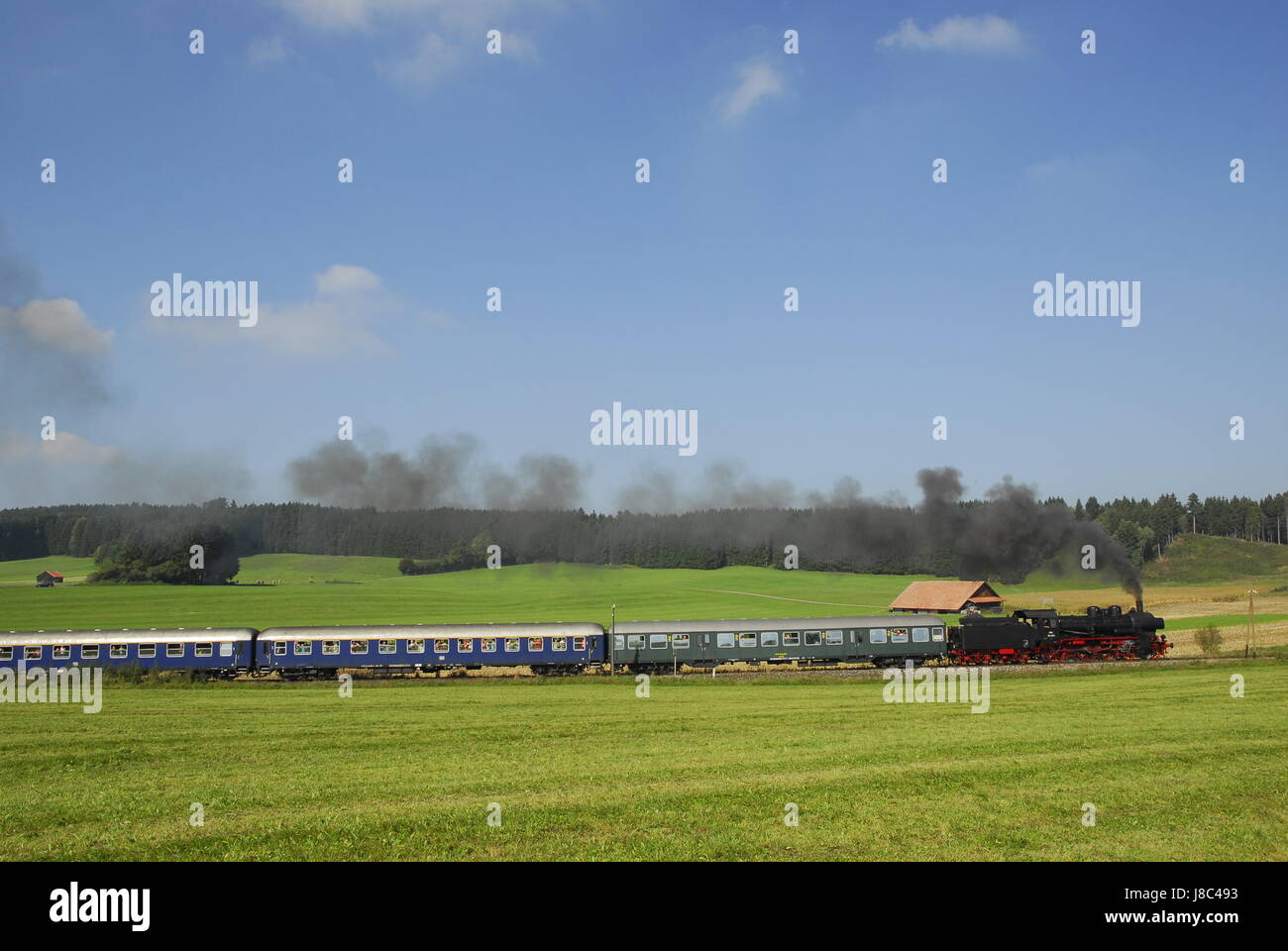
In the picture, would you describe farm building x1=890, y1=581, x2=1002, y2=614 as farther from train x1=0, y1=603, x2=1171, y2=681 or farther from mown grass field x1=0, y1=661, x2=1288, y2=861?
mown grass field x1=0, y1=661, x2=1288, y2=861

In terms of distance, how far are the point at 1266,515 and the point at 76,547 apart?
777 ft

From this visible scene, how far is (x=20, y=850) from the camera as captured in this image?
591 inches

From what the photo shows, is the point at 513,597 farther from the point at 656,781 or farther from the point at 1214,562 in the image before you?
the point at 1214,562

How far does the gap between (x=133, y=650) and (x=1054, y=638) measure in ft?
176

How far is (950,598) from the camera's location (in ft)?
295

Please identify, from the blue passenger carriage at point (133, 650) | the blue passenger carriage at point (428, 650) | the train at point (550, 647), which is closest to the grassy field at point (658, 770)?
the blue passenger carriage at point (428, 650)

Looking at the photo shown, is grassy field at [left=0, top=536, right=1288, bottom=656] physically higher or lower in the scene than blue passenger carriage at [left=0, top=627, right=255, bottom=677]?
lower

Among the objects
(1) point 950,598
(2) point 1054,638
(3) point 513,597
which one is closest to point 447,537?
(3) point 513,597

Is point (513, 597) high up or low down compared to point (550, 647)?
down

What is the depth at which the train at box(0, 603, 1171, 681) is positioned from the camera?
51062mm

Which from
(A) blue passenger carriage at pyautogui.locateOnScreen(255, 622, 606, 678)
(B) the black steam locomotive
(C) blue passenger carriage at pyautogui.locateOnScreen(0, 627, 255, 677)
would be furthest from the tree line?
(C) blue passenger carriage at pyautogui.locateOnScreen(0, 627, 255, 677)

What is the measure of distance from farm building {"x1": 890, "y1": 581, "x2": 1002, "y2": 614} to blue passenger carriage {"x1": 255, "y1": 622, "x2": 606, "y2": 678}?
161 feet
